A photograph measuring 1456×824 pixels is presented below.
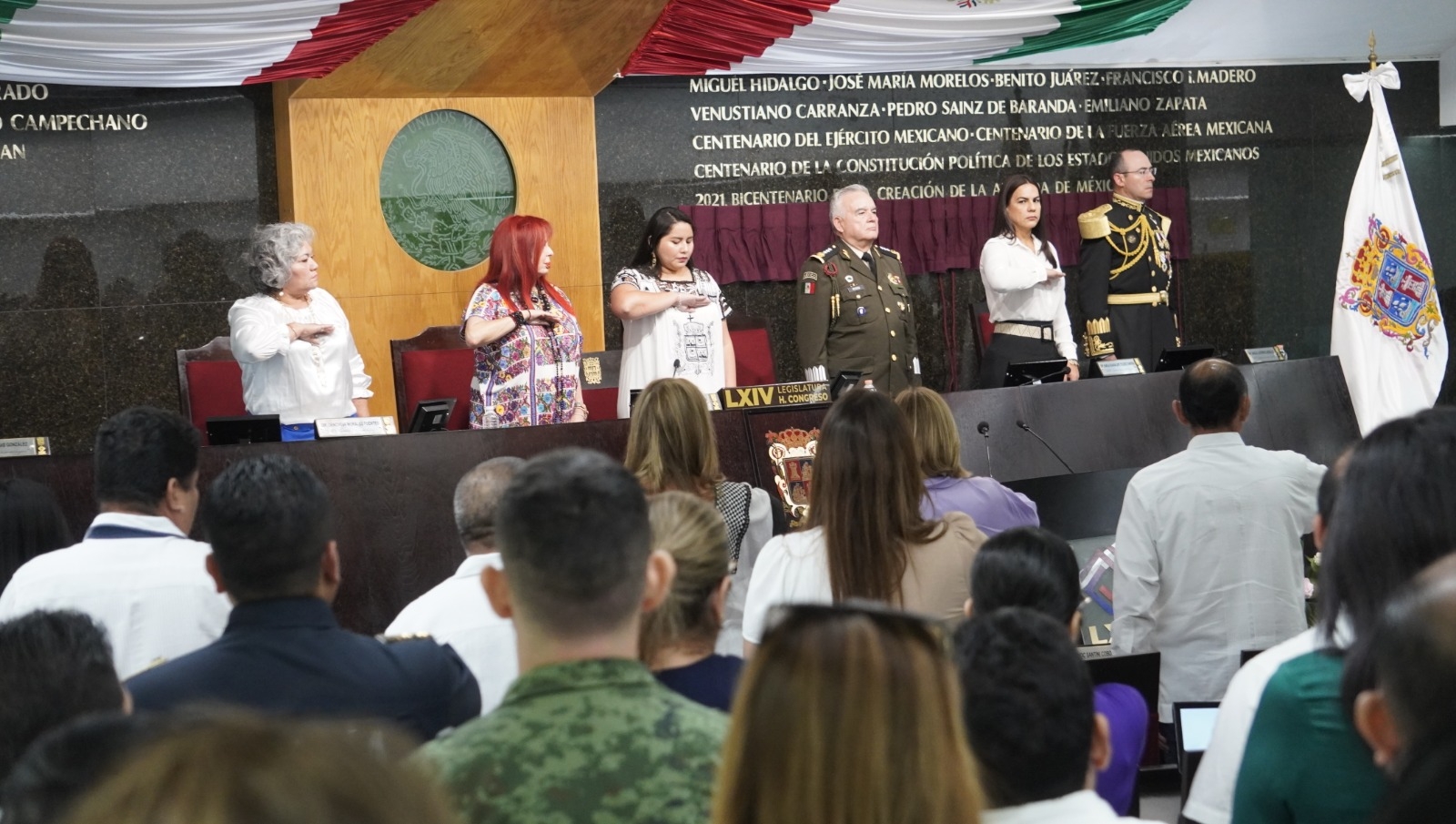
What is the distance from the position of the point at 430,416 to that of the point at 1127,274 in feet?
13.5

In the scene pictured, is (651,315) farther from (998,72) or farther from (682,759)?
(682,759)

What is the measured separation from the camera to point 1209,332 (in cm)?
937

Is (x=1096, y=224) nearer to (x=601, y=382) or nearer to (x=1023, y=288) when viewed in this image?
(x=1023, y=288)

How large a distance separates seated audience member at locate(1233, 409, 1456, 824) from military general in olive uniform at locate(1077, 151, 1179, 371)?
6.18 m

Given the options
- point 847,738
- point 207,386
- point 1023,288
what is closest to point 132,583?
point 847,738

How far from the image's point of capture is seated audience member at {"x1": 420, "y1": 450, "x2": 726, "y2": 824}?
143 cm

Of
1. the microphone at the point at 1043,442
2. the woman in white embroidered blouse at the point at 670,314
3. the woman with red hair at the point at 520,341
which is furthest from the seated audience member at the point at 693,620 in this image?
the microphone at the point at 1043,442

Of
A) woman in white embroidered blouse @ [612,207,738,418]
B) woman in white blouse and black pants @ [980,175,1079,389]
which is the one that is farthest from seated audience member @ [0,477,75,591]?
woman in white blouse and black pants @ [980,175,1079,389]

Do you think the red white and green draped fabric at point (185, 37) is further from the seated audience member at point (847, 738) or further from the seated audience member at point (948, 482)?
the seated audience member at point (847, 738)

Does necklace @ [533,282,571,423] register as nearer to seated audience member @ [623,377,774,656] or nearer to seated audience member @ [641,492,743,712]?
seated audience member @ [623,377,774,656]

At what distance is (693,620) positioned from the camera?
2.07 meters

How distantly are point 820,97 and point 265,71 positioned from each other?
3.31 m

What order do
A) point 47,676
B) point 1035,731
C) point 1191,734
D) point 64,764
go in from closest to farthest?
1. point 64,764
2. point 1035,731
3. point 47,676
4. point 1191,734

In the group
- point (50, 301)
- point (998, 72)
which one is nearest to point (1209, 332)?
point (998, 72)
